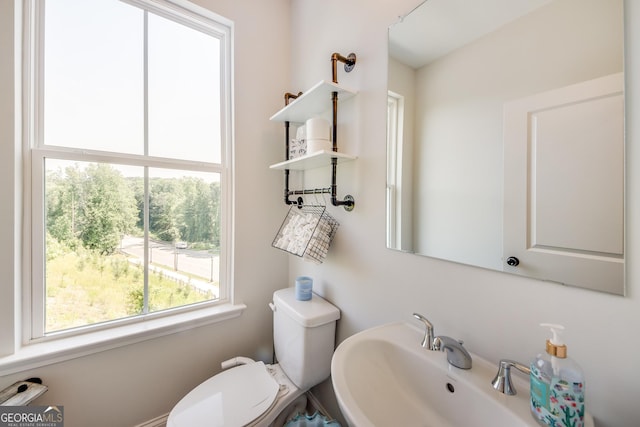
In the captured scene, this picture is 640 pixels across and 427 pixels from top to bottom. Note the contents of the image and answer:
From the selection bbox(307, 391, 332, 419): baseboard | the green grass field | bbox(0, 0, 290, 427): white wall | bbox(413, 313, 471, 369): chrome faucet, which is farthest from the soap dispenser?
the green grass field

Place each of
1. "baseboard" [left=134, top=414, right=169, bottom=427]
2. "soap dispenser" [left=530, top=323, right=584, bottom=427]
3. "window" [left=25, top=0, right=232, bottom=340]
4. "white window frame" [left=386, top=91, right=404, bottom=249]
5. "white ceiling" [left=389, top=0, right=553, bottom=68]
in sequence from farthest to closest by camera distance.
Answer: "baseboard" [left=134, top=414, right=169, bottom=427] → "window" [left=25, top=0, right=232, bottom=340] → "white window frame" [left=386, top=91, right=404, bottom=249] → "white ceiling" [left=389, top=0, right=553, bottom=68] → "soap dispenser" [left=530, top=323, right=584, bottom=427]

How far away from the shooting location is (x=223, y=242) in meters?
1.52

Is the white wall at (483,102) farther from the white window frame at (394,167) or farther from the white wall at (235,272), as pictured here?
the white wall at (235,272)

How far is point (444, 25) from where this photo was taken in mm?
807

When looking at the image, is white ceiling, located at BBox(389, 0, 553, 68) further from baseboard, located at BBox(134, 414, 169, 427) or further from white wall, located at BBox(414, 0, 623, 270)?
baseboard, located at BBox(134, 414, 169, 427)

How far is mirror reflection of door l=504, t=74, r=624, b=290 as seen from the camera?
1.62 ft

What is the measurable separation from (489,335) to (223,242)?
4.54ft

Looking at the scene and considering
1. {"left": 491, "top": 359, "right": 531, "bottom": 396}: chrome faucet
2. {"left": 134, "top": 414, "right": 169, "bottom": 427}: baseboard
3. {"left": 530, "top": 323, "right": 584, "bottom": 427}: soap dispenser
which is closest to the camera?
{"left": 530, "top": 323, "right": 584, "bottom": 427}: soap dispenser

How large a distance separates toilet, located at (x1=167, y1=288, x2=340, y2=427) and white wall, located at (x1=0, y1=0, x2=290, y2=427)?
0.76ft

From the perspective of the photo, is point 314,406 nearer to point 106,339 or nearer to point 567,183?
point 106,339

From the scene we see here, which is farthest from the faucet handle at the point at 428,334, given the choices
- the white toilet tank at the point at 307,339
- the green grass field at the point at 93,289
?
the green grass field at the point at 93,289

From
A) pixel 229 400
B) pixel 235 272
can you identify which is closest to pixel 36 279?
pixel 235 272

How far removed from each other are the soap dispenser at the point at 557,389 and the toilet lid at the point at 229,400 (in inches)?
37.0

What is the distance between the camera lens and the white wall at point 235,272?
0.98m
